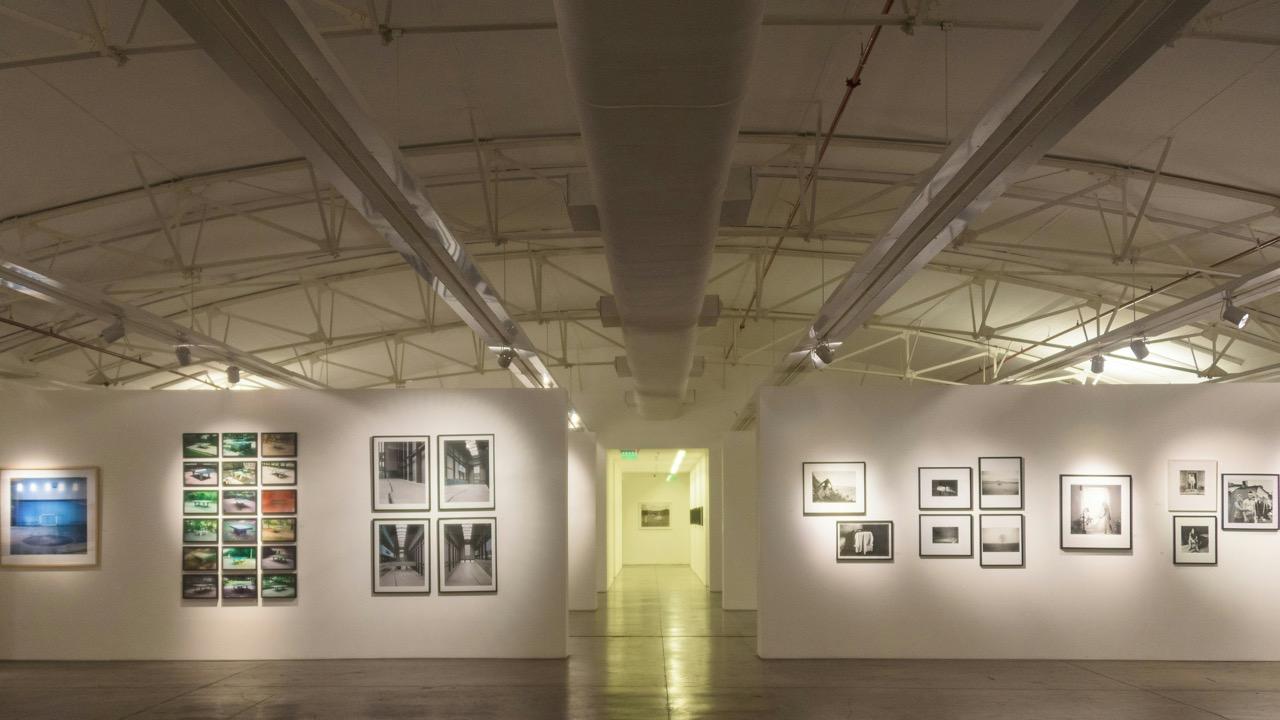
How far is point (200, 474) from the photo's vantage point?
41.5 ft

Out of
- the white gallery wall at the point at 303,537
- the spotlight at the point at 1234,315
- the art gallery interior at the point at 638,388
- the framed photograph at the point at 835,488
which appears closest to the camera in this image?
the art gallery interior at the point at 638,388

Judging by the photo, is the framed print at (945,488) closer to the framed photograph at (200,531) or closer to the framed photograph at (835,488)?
the framed photograph at (835,488)

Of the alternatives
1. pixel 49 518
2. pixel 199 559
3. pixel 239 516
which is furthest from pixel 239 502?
pixel 49 518

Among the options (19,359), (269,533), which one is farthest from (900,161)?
(19,359)

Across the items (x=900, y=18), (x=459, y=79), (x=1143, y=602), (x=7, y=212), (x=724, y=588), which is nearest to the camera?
(x=900, y=18)

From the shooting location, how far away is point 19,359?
61.1 ft

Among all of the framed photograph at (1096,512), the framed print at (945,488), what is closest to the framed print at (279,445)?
the framed print at (945,488)

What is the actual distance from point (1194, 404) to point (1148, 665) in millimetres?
3114

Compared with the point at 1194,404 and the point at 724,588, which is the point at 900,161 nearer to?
the point at 1194,404

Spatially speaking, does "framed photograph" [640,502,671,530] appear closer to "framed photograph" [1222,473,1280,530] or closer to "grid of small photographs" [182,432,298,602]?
"grid of small photographs" [182,432,298,602]

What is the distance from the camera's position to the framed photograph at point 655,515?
3312cm

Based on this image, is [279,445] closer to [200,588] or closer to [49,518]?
[200,588]

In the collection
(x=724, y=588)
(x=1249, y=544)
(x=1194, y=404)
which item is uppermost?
(x=1194, y=404)

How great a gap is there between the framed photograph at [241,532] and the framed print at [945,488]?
792 centimetres
